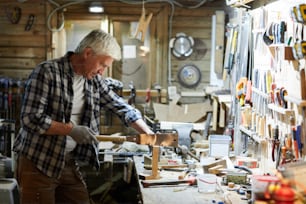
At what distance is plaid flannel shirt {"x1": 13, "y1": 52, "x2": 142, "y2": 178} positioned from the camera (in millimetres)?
2727

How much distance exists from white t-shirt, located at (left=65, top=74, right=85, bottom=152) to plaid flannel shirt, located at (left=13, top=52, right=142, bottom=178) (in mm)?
25

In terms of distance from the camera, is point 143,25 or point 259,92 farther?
point 143,25

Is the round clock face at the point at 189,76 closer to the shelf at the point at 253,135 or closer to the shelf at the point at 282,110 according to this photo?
the shelf at the point at 253,135

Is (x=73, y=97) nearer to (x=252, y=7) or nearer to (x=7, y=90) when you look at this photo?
(x=252, y=7)

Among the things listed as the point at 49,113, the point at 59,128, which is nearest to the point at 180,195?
the point at 59,128

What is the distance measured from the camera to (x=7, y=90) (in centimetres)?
569

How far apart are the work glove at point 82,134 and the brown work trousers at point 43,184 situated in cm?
25

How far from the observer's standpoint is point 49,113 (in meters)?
2.85

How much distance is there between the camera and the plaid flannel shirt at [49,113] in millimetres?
2727

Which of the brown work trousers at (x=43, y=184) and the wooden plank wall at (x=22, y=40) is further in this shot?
the wooden plank wall at (x=22, y=40)

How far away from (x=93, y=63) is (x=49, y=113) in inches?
14.8

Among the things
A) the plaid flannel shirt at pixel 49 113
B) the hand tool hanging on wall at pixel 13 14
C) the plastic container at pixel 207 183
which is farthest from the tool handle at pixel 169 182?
the hand tool hanging on wall at pixel 13 14

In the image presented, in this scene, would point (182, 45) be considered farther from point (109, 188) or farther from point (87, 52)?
point (87, 52)

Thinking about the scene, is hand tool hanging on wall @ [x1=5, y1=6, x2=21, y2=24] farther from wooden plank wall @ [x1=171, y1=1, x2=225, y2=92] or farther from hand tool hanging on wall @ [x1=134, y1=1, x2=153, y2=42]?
wooden plank wall @ [x1=171, y1=1, x2=225, y2=92]
